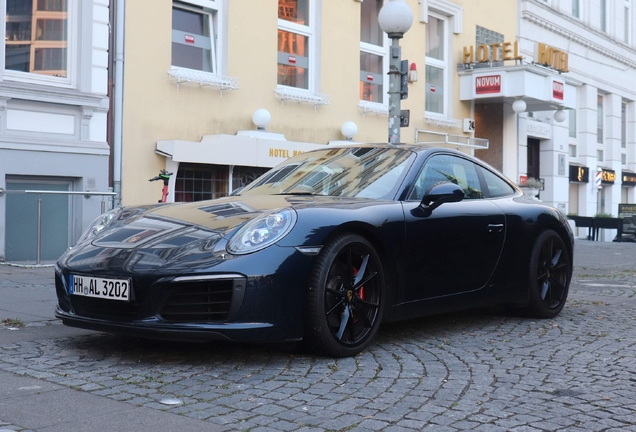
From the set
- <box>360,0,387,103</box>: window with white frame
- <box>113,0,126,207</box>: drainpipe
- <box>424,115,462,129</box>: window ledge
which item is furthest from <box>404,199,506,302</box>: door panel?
<box>424,115,462,129</box>: window ledge

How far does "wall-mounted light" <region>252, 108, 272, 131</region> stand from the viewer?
1580 cm

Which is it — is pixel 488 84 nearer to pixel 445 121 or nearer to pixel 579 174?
pixel 445 121

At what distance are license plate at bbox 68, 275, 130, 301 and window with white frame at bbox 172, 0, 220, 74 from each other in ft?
34.4

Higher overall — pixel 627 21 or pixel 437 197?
pixel 627 21

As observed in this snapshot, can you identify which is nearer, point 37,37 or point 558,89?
Result: point 37,37

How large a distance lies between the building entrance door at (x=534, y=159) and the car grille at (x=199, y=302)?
23072 mm

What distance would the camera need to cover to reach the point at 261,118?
15.8m

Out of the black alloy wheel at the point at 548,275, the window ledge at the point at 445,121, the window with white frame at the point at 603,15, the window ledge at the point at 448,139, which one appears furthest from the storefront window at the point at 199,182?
the window with white frame at the point at 603,15

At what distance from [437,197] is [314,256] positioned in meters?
1.16

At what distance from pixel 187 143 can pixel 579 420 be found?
11354 millimetres

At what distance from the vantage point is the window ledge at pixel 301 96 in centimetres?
1661

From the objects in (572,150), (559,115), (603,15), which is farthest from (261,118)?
(603,15)

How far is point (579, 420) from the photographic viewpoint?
143 inches

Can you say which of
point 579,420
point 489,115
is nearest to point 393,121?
point 579,420
